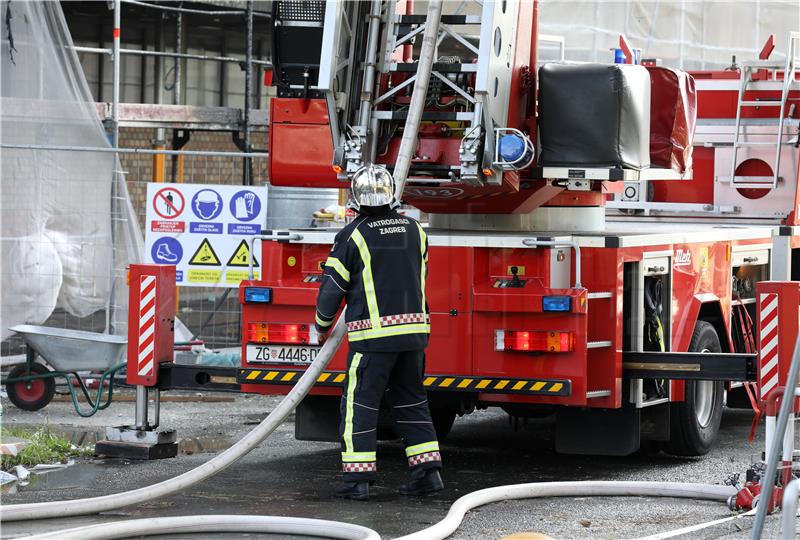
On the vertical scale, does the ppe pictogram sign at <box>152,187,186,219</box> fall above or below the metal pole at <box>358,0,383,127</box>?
below

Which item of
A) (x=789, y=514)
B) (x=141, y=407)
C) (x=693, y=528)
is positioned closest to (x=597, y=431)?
(x=693, y=528)

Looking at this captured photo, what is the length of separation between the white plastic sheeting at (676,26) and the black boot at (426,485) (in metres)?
13.6

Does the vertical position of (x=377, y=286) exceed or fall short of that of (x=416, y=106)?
it falls short

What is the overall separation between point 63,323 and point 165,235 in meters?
1.72

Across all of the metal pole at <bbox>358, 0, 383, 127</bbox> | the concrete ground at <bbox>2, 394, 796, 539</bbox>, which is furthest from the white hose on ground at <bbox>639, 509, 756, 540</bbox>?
the metal pole at <bbox>358, 0, 383, 127</bbox>

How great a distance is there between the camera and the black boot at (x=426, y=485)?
26.2 ft

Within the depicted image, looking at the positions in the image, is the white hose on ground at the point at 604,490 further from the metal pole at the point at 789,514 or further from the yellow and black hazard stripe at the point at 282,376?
the metal pole at the point at 789,514

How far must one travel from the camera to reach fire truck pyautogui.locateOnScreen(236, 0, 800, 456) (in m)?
8.31

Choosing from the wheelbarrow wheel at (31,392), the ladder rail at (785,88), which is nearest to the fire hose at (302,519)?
the wheelbarrow wheel at (31,392)

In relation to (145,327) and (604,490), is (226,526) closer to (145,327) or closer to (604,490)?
(604,490)

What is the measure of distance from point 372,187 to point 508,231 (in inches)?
66.0

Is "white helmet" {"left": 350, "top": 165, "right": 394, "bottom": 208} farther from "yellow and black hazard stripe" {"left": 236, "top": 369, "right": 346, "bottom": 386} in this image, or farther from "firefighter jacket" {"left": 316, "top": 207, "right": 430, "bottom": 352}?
"yellow and black hazard stripe" {"left": 236, "top": 369, "right": 346, "bottom": 386}

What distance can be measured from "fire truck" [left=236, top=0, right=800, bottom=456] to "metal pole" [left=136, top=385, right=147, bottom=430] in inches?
33.1

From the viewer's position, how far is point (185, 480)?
24.9 ft
